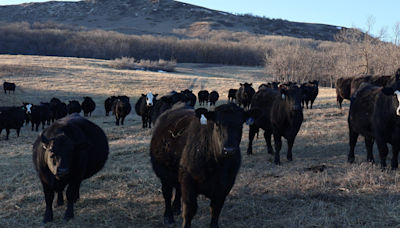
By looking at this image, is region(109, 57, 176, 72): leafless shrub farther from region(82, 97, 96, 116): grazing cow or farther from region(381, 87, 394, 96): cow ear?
region(381, 87, 394, 96): cow ear

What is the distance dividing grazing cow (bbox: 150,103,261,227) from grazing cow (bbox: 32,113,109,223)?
147cm

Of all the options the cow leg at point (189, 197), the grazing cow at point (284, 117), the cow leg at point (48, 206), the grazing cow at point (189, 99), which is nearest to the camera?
the cow leg at point (189, 197)

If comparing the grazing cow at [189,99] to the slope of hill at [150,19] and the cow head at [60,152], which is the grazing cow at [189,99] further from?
the slope of hill at [150,19]

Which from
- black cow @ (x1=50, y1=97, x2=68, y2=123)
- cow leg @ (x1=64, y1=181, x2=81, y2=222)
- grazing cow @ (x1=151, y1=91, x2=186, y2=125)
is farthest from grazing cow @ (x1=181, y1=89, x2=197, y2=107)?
black cow @ (x1=50, y1=97, x2=68, y2=123)

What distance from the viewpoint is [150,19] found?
184 m

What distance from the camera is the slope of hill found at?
171250 millimetres

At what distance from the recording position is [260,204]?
5.21 m

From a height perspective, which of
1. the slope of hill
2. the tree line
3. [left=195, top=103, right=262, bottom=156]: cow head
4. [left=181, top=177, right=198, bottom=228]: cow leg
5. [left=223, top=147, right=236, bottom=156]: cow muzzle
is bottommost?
[left=181, top=177, right=198, bottom=228]: cow leg

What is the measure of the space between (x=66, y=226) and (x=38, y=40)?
337ft

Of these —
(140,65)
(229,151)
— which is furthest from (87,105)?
(140,65)

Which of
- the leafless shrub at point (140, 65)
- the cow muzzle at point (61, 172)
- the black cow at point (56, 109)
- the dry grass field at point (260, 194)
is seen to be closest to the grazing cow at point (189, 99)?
the dry grass field at point (260, 194)

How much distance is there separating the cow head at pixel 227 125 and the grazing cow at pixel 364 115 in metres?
Result: 4.30

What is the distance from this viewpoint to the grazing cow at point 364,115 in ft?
24.0

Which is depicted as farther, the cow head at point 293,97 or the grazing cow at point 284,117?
the grazing cow at point 284,117
